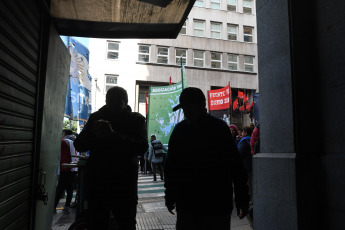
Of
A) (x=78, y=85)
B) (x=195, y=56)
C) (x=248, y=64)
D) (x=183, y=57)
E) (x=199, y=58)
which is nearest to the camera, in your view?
(x=78, y=85)

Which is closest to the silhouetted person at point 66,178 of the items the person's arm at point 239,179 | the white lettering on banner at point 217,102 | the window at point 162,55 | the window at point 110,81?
the person's arm at point 239,179

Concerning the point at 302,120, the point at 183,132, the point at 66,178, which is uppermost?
the point at 302,120

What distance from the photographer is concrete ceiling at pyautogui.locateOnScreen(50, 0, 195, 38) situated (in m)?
3.60

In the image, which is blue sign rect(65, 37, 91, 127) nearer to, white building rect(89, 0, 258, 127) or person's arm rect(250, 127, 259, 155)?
person's arm rect(250, 127, 259, 155)

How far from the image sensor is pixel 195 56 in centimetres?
2984

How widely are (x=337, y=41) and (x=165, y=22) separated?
2.31 m

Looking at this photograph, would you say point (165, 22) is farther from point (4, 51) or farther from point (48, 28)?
point (4, 51)

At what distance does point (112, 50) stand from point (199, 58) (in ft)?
29.6

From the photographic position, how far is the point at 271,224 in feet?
10.1

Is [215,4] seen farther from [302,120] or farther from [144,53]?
[302,120]

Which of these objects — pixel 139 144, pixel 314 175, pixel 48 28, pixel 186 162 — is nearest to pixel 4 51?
pixel 48 28

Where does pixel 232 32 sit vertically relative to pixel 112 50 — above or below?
above

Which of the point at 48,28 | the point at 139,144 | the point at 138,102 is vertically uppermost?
the point at 138,102

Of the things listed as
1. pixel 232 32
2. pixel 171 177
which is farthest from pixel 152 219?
pixel 232 32
